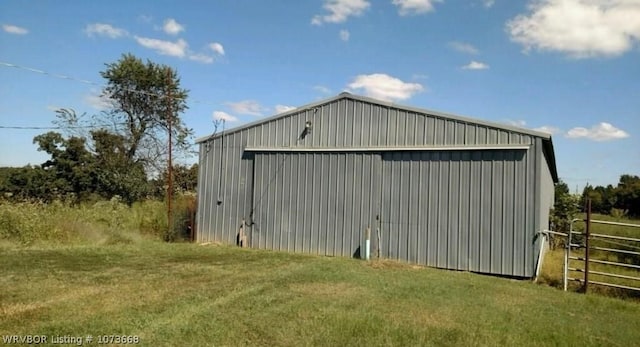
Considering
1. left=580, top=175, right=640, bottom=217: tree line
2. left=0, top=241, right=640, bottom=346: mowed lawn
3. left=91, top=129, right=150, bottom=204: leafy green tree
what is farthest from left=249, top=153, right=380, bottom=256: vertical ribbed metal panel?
left=580, top=175, right=640, bottom=217: tree line

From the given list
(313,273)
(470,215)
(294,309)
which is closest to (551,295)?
(470,215)

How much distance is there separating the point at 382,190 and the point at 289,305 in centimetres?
561

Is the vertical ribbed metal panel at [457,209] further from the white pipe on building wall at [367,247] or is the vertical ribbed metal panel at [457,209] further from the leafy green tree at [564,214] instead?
the leafy green tree at [564,214]

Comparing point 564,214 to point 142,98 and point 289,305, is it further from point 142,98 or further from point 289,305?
point 142,98

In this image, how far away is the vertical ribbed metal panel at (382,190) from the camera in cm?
1000

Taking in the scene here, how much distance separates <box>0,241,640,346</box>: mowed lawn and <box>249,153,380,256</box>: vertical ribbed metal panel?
1.79m

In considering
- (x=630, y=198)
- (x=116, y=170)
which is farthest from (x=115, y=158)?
(x=630, y=198)

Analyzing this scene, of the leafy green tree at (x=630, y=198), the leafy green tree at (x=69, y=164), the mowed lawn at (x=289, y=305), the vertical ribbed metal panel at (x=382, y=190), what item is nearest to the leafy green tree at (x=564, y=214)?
the vertical ribbed metal panel at (x=382, y=190)

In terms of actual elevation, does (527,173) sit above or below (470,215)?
above

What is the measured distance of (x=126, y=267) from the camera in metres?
8.93

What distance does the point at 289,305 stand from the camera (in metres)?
6.33

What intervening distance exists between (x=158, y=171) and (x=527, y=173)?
70.0ft

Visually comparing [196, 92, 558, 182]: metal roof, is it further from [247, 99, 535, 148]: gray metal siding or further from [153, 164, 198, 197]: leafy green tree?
[153, 164, 198, 197]: leafy green tree

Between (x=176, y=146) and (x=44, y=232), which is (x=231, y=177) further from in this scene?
(x=176, y=146)
